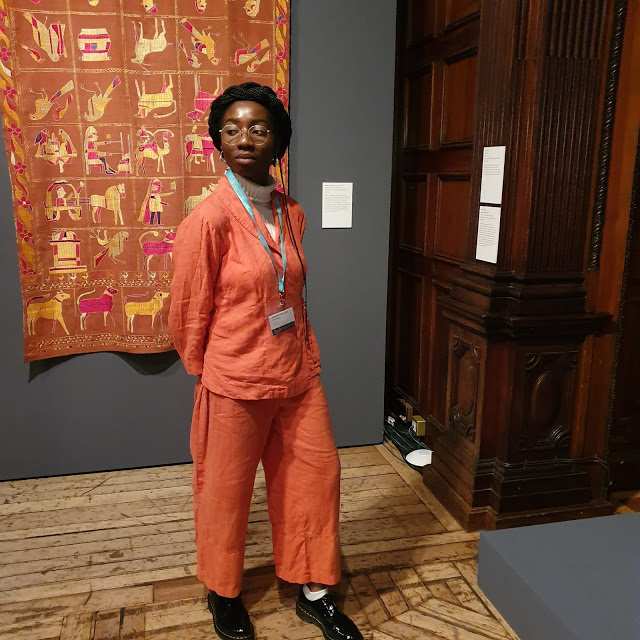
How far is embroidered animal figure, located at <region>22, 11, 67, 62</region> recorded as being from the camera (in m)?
2.41

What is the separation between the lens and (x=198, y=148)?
2627 mm

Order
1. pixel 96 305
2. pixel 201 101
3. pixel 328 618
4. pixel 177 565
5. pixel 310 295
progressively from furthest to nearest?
1. pixel 310 295
2. pixel 96 305
3. pixel 201 101
4. pixel 177 565
5. pixel 328 618

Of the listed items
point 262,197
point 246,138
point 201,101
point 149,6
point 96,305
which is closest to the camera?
point 246,138

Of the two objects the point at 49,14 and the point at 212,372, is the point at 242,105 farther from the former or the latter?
the point at 49,14

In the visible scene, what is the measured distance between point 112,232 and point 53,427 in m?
0.95

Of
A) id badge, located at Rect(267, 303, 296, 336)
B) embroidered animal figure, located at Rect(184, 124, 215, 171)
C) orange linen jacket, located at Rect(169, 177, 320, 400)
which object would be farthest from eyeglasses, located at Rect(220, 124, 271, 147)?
embroidered animal figure, located at Rect(184, 124, 215, 171)

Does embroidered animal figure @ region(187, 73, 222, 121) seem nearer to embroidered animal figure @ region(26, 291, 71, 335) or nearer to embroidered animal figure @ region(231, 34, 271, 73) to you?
embroidered animal figure @ region(231, 34, 271, 73)

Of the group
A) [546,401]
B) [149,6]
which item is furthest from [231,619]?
[149,6]

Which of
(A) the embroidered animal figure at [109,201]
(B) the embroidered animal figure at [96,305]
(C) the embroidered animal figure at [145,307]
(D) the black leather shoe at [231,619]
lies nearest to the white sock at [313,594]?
(D) the black leather shoe at [231,619]

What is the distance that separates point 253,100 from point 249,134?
9cm

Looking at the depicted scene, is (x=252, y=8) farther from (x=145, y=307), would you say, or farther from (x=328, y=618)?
(x=328, y=618)

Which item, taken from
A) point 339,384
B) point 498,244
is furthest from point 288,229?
point 339,384

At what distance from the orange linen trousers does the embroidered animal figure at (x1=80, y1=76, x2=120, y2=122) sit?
142cm

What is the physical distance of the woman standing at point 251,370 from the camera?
1.58m
